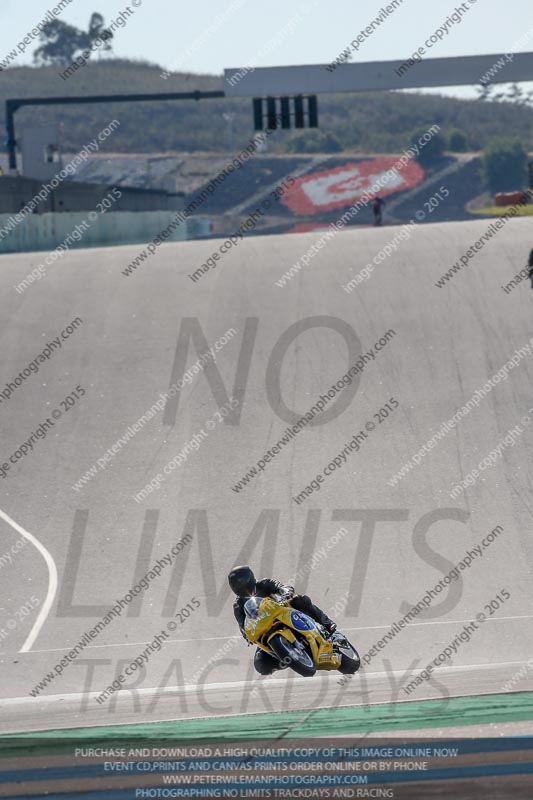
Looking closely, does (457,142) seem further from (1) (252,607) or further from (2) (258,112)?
(1) (252,607)

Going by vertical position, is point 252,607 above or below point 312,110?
below

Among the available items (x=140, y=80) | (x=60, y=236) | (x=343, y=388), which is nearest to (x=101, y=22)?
(x=140, y=80)

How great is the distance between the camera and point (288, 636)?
9586mm

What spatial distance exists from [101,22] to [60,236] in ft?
405

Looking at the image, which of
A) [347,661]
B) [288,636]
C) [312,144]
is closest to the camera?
[288,636]

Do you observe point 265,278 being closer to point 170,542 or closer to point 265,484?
point 265,484

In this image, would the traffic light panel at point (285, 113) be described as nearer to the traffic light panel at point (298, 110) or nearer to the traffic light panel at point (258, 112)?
the traffic light panel at point (298, 110)

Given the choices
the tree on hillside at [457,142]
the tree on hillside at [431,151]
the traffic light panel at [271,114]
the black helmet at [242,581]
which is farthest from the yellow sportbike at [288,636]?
the tree on hillside at [457,142]

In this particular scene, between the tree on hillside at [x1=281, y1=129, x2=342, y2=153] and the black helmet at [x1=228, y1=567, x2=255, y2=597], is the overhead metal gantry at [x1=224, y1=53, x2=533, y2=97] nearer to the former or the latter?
the black helmet at [x1=228, y1=567, x2=255, y2=597]

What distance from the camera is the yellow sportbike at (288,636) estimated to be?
375 inches

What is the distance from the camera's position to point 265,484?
53.7 ft

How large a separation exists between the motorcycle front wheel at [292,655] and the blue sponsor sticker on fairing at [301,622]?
0.15m

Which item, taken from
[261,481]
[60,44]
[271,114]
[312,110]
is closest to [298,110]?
[312,110]

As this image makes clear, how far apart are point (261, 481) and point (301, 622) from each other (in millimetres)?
6792
